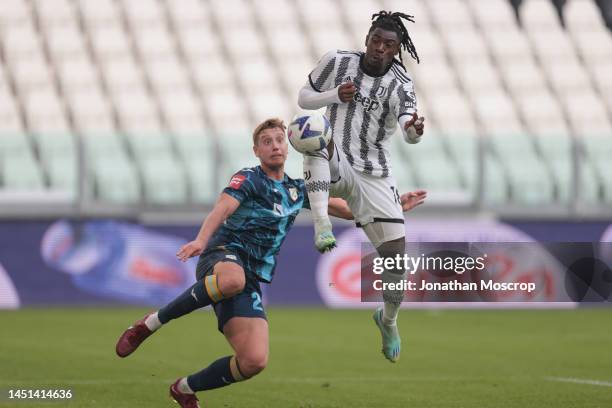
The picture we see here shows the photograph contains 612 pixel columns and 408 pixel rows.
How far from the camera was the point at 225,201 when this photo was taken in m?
6.70

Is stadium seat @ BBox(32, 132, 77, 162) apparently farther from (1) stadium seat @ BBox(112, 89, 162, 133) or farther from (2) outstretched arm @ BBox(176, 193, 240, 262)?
(2) outstretched arm @ BBox(176, 193, 240, 262)

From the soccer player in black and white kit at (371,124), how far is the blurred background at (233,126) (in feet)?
20.6

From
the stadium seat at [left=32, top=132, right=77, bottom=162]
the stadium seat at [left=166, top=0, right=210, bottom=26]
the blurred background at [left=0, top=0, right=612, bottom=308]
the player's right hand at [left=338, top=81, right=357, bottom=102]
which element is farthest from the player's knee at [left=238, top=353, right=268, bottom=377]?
the stadium seat at [left=166, top=0, right=210, bottom=26]

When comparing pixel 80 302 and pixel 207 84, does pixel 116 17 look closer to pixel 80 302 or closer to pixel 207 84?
pixel 207 84

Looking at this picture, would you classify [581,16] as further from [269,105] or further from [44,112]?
[44,112]

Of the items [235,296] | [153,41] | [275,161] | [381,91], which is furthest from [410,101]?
[153,41]

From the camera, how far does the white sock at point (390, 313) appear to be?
312 inches

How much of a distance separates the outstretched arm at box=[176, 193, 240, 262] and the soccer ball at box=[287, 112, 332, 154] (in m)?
0.78

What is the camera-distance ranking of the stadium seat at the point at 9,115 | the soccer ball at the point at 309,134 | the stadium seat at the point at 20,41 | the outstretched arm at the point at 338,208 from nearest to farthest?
the soccer ball at the point at 309,134 → the outstretched arm at the point at 338,208 → the stadium seat at the point at 9,115 → the stadium seat at the point at 20,41

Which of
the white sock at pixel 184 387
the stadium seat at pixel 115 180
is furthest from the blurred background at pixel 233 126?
the white sock at pixel 184 387

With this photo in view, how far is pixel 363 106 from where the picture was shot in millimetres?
7773

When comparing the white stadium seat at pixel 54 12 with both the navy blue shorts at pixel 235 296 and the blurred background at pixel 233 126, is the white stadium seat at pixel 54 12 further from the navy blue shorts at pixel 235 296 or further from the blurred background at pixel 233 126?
the navy blue shorts at pixel 235 296

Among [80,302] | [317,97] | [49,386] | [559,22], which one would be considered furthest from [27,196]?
[559,22]

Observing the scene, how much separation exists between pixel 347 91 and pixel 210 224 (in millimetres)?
1402
